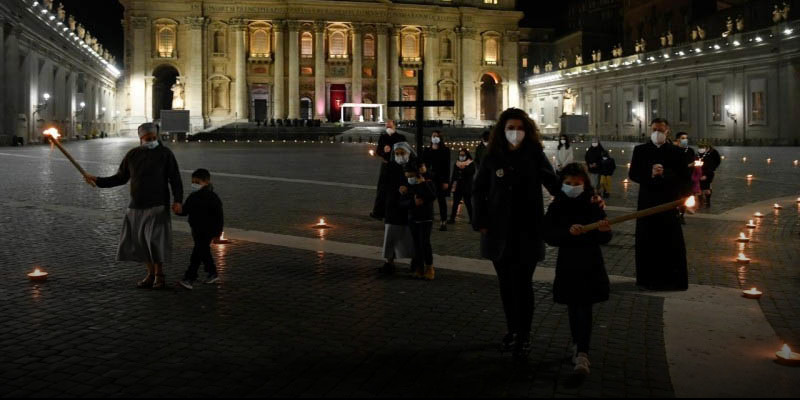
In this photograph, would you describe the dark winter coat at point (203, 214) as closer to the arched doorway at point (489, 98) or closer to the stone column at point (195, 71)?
the stone column at point (195, 71)

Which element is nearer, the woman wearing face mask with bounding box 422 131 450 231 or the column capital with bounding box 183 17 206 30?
the woman wearing face mask with bounding box 422 131 450 231

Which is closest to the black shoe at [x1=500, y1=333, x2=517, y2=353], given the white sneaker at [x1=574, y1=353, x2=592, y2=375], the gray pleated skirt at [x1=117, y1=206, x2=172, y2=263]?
the white sneaker at [x1=574, y1=353, x2=592, y2=375]

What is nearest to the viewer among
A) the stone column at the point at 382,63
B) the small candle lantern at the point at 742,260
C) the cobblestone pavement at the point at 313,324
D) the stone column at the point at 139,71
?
the cobblestone pavement at the point at 313,324

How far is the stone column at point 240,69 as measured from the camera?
84500 millimetres

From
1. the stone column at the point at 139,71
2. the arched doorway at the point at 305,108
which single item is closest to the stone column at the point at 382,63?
the arched doorway at the point at 305,108

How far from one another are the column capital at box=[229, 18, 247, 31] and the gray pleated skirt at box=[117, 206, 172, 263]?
3116 inches

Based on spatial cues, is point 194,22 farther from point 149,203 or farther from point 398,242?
point 149,203

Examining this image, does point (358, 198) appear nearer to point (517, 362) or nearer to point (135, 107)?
point (517, 362)

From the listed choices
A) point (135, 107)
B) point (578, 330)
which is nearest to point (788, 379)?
point (578, 330)

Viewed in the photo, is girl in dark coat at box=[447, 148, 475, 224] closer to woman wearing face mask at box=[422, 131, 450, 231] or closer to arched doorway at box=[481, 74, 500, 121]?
woman wearing face mask at box=[422, 131, 450, 231]

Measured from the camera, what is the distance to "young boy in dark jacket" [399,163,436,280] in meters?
9.30

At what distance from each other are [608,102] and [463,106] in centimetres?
1951

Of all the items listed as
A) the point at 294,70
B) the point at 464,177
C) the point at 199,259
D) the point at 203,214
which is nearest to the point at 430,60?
the point at 294,70

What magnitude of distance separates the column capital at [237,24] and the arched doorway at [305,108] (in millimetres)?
10121
